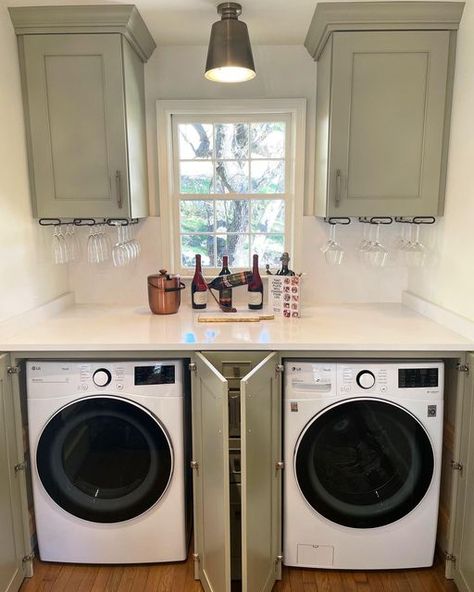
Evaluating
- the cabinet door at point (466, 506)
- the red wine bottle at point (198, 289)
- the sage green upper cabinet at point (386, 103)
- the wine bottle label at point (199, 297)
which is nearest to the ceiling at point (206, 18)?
the sage green upper cabinet at point (386, 103)

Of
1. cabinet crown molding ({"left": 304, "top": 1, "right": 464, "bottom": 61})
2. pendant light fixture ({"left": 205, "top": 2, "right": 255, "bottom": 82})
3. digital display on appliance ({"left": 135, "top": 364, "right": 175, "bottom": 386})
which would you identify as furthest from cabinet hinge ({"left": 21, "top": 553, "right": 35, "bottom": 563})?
cabinet crown molding ({"left": 304, "top": 1, "right": 464, "bottom": 61})

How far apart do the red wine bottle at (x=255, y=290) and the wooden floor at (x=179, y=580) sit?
1.27 m

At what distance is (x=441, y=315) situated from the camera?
2.13 meters

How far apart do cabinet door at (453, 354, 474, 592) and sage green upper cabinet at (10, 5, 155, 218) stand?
1.72 m

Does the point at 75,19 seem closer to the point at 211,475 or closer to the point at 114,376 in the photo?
the point at 114,376

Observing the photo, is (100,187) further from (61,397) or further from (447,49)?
(447,49)

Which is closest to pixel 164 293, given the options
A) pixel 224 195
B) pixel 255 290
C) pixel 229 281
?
pixel 229 281

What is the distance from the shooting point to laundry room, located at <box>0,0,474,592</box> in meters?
1.83

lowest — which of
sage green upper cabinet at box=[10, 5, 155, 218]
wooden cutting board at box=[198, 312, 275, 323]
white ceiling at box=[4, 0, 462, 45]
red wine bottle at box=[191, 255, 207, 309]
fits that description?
wooden cutting board at box=[198, 312, 275, 323]

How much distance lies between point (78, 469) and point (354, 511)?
1.18 m

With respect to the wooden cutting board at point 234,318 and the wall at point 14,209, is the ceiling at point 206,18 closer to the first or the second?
the wall at point 14,209

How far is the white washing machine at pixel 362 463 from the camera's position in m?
1.84

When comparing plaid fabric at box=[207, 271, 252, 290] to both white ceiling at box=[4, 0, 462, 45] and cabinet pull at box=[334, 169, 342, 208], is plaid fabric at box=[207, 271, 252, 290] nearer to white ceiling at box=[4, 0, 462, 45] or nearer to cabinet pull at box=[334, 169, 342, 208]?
cabinet pull at box=[334, 169, 342, 208]

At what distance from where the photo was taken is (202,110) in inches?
99.3
